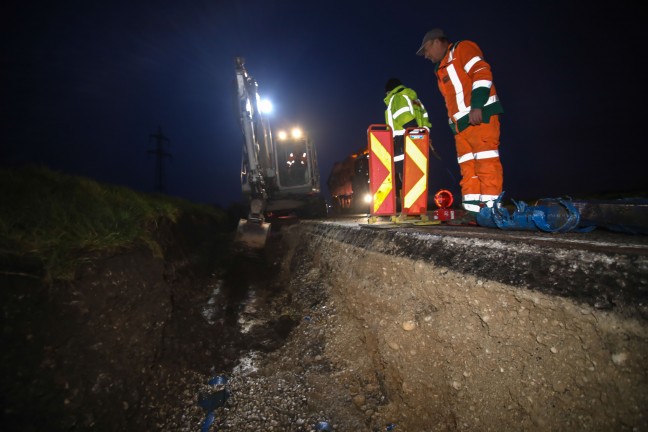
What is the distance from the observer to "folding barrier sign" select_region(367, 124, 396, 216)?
10.7ft

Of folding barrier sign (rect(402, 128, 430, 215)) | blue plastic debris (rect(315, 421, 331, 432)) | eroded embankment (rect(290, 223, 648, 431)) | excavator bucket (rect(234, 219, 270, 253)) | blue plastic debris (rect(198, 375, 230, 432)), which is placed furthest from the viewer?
excavator bucket (rect(234, 219, 270, 253))

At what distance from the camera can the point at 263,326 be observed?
2.78 metres

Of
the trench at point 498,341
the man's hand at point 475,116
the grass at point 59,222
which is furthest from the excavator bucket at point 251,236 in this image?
the man's hand at point 475,116

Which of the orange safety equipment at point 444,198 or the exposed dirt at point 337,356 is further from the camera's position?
the orange safety equipment at point 444,198

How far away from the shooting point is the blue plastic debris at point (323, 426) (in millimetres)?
1534

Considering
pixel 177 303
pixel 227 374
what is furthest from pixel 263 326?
pixel 177 303

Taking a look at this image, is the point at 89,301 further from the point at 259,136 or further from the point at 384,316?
the point at 259,136

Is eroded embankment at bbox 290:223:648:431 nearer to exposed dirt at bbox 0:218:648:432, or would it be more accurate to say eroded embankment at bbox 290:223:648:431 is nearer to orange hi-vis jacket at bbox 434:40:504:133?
exposed dirt at bbox 0:218:648:432

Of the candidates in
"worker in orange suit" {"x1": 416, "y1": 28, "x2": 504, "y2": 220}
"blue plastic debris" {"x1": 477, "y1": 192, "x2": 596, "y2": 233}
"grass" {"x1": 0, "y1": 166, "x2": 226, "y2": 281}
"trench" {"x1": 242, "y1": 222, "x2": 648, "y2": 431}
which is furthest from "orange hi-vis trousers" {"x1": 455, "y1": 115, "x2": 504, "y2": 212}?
"grass" {"x1": 0, "y1": 166, "x2": 226, "y2": 281}

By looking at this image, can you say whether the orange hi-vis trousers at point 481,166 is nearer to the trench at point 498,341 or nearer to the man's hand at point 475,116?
the man's hand at point 475,116

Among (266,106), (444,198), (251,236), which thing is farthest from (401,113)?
(266,106)

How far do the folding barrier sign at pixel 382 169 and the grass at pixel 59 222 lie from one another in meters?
2.56

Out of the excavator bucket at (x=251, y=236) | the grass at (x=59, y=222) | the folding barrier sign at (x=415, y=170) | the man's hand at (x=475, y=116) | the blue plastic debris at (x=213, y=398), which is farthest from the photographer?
the excavator bucket at (x=251, y=236)

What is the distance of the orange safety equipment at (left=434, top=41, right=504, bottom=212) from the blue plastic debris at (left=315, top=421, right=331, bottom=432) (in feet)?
7.79
